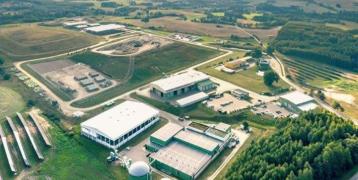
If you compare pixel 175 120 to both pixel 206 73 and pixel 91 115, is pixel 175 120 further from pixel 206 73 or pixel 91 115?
pixel 206 73

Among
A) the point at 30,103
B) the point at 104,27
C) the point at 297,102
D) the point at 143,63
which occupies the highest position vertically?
the point at 104,27

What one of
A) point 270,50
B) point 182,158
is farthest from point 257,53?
point 182,158

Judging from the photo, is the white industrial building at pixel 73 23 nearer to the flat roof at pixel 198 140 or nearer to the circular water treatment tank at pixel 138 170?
the flat roof at pixel 198 140

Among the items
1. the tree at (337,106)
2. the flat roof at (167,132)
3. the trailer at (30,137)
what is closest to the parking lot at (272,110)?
the tree at (337,106)

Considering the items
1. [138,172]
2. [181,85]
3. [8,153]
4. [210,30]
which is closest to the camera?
[138,172]

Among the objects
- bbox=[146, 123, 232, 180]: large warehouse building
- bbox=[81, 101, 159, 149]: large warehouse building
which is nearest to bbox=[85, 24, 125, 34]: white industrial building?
bbox=[81, 101, 159, 149]: large warehouse building

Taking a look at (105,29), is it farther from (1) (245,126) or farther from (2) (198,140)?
(2) (198,140)

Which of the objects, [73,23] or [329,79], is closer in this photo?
[329,79]

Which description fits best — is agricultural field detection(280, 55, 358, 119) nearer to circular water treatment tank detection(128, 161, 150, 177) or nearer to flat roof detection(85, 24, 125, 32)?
circular water treatment tank detection(128, 161, 150, 177)

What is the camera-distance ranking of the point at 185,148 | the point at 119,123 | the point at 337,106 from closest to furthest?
1. the point at 185,148
2. the point at 119,123
3. the point at 337,106
